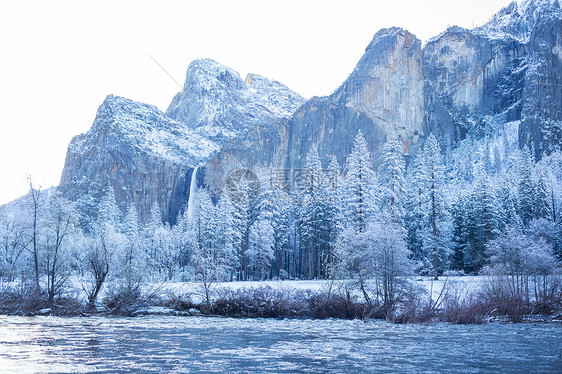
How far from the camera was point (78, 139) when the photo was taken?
510ft

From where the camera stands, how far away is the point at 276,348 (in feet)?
46.8

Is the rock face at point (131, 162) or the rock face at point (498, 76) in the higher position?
the rock face at point (498, 76)

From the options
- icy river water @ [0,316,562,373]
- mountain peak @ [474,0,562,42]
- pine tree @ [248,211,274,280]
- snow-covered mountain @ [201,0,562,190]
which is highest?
mountain peak @ [474,0,562,42]

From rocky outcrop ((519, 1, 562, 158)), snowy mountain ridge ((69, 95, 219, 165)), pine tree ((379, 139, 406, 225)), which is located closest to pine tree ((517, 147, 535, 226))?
pine tree ((379, 139, 406, 225))

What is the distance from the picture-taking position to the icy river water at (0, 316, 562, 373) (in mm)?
10727

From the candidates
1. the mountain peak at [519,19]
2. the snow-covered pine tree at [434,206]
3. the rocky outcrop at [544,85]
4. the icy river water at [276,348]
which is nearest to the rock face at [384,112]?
the rocky outcrop at [544,85]

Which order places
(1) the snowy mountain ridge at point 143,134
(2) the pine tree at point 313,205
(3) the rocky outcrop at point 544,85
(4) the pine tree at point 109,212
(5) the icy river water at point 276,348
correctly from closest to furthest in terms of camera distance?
(5) the icy river water at point 276,348, (2) the pine tree at point 313,205, (4) the pine tree at point 109,212, (3) the rocky outcrop at point 544,85, (1) the snowy mountain ridge at point 143,134

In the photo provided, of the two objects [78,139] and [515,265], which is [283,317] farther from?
[78,139]

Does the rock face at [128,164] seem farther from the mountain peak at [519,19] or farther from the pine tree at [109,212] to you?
the mountain peak at [519,19]

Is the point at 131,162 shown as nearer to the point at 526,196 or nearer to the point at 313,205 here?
the point at 313,205

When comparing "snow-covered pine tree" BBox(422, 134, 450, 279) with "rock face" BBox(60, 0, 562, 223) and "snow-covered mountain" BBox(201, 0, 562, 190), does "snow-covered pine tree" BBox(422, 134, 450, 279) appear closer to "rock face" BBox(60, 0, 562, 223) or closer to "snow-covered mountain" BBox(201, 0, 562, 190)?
"rock face" BBox(60, 0, 562, 223)

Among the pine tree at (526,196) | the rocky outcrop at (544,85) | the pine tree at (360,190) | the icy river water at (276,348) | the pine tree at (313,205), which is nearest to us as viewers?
the icy river water at (276,348)

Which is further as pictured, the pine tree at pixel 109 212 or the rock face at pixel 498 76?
the rock face at pixel 498 76

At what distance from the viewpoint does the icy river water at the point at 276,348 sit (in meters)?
10.7
